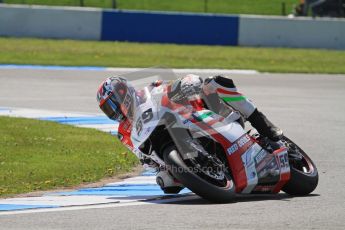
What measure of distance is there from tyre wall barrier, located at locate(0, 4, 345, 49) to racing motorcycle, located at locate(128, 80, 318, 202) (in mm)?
17395

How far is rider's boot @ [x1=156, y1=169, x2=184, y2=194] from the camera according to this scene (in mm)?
8352

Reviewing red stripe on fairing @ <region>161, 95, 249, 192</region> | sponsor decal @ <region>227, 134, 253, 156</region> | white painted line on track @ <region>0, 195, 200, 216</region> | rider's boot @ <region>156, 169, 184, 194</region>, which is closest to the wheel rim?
sponsor decal @ <region>227, 134, 253, 156</region>

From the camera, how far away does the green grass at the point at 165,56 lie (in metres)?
22.0

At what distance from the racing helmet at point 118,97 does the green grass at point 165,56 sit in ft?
43.1

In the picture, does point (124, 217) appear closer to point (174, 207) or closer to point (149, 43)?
point (174, 207)

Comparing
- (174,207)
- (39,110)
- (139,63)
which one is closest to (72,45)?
(139,63)

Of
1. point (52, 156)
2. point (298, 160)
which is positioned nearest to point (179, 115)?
point (298, 160)

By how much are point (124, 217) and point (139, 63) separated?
48.4ft

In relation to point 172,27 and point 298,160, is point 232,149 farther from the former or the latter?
point 172,27

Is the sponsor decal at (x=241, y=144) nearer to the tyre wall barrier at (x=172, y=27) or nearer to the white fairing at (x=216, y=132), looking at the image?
the white fairing at (x=216, y=132)

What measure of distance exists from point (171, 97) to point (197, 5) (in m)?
21.9

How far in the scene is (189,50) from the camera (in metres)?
25.1

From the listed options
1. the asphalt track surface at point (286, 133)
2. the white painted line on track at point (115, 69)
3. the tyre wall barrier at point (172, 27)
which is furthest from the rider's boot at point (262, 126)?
the tyre wall barrier at point (172, 27)

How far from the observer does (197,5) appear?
98.0 feet
